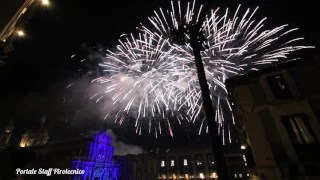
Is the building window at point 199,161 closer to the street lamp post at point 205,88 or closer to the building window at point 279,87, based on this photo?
the building window at point 279,87

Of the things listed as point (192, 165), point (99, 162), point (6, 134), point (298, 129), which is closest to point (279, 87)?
point (298, 129)

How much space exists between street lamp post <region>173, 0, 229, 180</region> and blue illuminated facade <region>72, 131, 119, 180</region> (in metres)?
45.0

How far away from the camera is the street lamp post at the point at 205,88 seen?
426 centimetres

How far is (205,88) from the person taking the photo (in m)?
5.09

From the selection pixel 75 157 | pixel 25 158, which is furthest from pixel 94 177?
pixel 25 158

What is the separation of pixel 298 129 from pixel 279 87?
3639mm

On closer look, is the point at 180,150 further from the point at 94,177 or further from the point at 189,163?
the point at 94,177

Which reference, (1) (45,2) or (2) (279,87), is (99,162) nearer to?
(2) (279,87)

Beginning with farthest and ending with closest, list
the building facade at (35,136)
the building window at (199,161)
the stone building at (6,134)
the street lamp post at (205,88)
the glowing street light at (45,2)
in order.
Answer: the building facade at (35,136), the stone building at (6,134), the building window at (199,161), the glowing street light at (45,2), the street lamp post at (205,88)

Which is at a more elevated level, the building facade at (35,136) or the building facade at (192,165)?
the building facade at (35,136)

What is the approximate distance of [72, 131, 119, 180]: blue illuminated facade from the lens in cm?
4328

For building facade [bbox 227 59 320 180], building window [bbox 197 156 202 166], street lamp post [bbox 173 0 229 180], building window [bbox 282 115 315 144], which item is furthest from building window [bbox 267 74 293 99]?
building window [bbox 197 156 202 166]

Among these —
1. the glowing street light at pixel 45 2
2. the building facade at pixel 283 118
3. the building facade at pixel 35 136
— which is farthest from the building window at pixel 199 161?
the building facade at pixel 35 136

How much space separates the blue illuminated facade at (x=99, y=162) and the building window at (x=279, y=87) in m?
43.8
